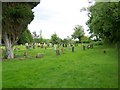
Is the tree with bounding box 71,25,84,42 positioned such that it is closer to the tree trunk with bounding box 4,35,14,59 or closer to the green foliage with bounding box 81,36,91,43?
the green foliage with bounding box 81,36,91,43

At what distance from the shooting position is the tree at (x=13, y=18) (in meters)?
35.0

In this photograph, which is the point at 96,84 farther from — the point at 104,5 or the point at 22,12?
the point at 22,12

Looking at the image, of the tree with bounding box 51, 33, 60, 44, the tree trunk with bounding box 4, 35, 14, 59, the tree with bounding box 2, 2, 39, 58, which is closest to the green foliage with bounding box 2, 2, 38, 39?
the tree with bounding box 2, 2, 39, 58

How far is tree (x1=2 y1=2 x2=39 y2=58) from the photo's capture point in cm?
3500

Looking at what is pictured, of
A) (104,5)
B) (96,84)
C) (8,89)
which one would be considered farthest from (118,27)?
(8,89)

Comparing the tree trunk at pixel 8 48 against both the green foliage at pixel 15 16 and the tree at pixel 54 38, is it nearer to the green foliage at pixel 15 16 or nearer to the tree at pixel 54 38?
the green foliage at pixel 15 16

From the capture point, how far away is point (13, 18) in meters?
36.2

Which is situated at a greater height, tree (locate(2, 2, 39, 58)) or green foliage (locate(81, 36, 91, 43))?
tree (locate(2, 2, 39, 58))

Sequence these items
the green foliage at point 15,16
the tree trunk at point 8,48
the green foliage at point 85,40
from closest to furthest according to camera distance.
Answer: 1. the green foliage at point 15,16
2. the tree trunk at point 8,48
3. the green foliage at point 85,40

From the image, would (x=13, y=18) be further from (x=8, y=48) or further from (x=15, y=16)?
(x=8, y=48)

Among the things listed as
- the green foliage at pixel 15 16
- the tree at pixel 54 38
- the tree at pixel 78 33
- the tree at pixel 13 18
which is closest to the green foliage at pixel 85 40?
the tree at pixel 78 33

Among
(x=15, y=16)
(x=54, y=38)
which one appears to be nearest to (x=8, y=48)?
(x=15, y=16)

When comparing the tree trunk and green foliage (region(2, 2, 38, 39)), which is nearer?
green foliage (region(2, 2, 38, 39))

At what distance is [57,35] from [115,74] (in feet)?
321
